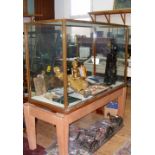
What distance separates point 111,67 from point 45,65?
2.79ft

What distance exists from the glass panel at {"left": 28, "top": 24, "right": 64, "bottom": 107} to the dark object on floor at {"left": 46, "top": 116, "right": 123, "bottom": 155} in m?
0.56

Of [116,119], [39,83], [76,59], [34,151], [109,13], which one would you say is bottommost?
[34,151]

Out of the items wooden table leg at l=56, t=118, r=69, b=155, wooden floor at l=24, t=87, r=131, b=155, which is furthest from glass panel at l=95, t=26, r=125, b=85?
wooden table leg at l=56, t=118, r=69, b=155

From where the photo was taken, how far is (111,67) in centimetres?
251

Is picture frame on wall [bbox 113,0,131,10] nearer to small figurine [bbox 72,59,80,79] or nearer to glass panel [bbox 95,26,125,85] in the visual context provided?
glass panel [bbox 95,26,125,85]

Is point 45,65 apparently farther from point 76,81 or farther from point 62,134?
point 62,134

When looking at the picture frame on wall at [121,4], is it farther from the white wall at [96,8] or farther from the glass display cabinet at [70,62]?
the glass display cabinet at [70,62]

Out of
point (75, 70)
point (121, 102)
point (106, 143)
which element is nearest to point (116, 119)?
point (121, 102)

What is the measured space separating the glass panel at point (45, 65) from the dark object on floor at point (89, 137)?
564 millimetres
